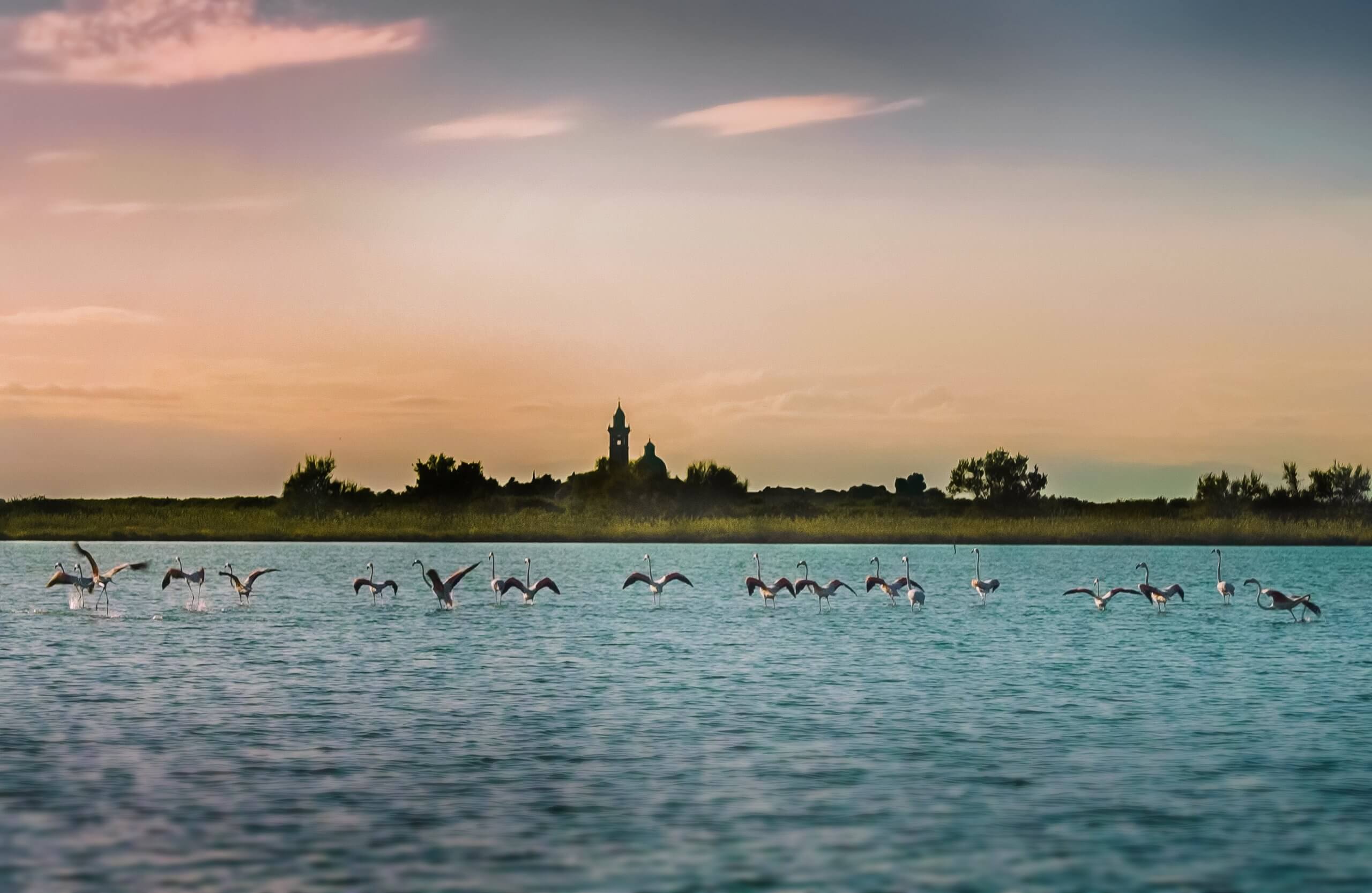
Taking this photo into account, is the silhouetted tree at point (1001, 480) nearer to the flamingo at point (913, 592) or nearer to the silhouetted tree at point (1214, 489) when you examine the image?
the silhouetted tree at point (1214, 489)

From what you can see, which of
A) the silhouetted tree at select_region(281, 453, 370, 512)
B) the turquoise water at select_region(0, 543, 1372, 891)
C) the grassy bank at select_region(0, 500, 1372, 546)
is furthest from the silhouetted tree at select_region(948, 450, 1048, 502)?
the turquoise water at select_region(0, 543, 1372, 891)

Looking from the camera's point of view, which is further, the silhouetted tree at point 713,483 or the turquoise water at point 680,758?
the silhouetted tree at point 713,483

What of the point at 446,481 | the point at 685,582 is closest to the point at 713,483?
the point at 446,481

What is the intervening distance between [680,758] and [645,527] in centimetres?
8924

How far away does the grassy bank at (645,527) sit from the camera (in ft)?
328

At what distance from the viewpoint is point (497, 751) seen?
16.8 metres

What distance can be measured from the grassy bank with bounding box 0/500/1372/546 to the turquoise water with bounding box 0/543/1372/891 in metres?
65.5

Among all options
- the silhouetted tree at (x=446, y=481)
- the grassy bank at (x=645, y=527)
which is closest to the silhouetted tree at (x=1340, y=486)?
the grassy bank at (x=645, y=527)

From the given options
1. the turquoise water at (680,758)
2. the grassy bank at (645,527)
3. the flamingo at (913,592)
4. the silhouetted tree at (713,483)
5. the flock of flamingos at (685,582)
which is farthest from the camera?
the silhouetted tree at (713,483)

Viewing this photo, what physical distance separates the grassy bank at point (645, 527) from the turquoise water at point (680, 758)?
2579 inches

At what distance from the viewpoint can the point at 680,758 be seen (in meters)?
16.5

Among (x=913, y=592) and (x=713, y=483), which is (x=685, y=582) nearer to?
(x=913, y=592)

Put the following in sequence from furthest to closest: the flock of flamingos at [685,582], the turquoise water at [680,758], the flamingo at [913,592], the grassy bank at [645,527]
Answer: the grassy bank at [645,527]
the flamingo at [913,592]
the flock of flamingos at [685,582]
the turquoise water at [680,758]

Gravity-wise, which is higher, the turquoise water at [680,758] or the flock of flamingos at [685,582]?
the flock of flamingos at [685,582]
